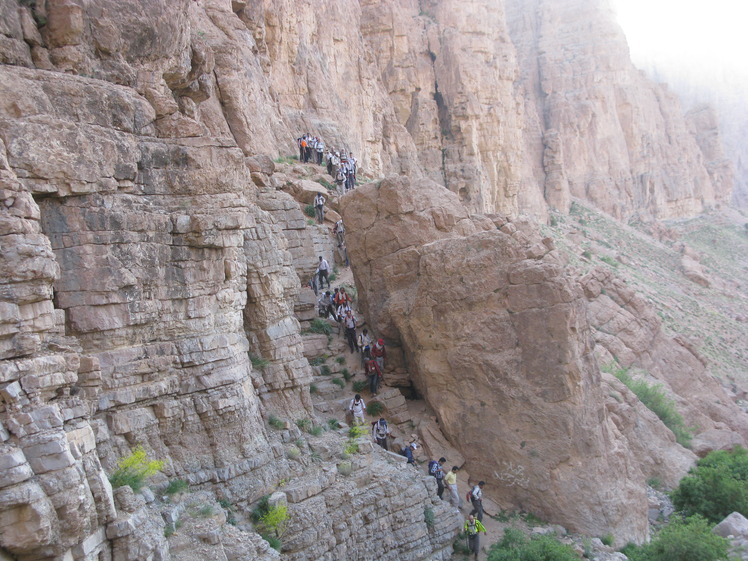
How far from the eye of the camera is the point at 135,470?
→ 10.5m

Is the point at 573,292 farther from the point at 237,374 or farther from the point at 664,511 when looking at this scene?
the point at 237,374

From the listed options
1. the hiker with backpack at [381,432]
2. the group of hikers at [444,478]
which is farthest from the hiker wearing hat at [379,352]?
the hiker with backpack at [381,432]

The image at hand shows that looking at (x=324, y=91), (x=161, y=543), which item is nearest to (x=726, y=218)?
(x=324, y=91)

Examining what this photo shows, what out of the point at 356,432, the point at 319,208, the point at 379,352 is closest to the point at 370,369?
the point at 379,352

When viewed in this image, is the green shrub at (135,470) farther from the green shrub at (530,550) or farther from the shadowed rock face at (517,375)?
the shadowed rock face at (517,375)

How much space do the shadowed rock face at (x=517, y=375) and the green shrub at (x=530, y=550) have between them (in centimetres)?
155

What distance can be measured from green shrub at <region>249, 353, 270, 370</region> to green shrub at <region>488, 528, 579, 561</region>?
20.9 ft

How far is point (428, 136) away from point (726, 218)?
173 feet

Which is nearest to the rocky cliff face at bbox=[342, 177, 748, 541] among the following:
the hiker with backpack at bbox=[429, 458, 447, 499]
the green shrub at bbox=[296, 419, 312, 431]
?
the hiker with backpack at bbox=[429, 458, 447, 499]

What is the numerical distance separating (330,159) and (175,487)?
19.5m

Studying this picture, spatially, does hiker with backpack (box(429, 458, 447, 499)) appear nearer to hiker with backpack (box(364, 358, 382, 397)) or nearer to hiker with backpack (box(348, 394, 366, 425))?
hiker with backpack (box(348, 394, 366, 425))

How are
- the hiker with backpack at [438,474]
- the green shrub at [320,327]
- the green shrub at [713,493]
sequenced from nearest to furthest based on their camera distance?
the hiker with backpack at [438,474] → the green shrub at [713,493] → the green shrub at [320,327]

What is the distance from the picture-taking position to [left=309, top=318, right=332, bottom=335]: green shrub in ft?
63.0

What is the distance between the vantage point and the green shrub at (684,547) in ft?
48.7
